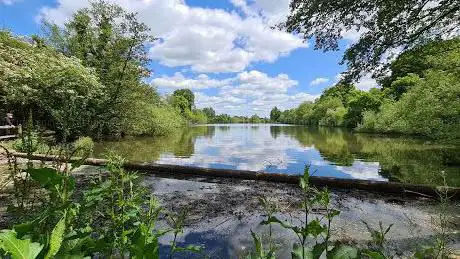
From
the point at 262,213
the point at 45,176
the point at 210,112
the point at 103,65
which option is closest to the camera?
the point at 45,176

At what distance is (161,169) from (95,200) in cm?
965

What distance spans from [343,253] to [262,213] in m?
5.47

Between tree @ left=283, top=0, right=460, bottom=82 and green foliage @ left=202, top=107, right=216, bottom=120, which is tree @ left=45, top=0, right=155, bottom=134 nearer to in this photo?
tree @ left=283, top=0, right=460, bottom=82

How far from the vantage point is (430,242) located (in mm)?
5051

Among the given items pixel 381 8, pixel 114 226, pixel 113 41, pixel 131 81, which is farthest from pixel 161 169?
pixel 113 41

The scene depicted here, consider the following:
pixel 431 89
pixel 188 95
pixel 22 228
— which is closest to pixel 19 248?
pixel 22 228

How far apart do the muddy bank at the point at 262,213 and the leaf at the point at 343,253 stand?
2.51 meters

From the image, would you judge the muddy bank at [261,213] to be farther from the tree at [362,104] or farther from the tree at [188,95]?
the tree at [188,95]

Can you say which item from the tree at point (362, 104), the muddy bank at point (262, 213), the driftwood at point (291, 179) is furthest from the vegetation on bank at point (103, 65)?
the tree at point (362, 104)

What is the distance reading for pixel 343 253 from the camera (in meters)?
1.26

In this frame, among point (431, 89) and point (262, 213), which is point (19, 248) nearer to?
point (262, 213)

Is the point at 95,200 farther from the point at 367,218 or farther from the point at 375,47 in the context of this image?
the point at 375,47

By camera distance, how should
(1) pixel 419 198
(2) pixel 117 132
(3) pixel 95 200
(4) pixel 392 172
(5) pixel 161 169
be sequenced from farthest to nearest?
1. (2) pixel 117 132
2. (4) pixel 392 172
3. (5) pixel 161 169
4. (1) pixel 419 198
5. (3) pixel 95 200

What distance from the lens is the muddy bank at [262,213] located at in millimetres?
5091
